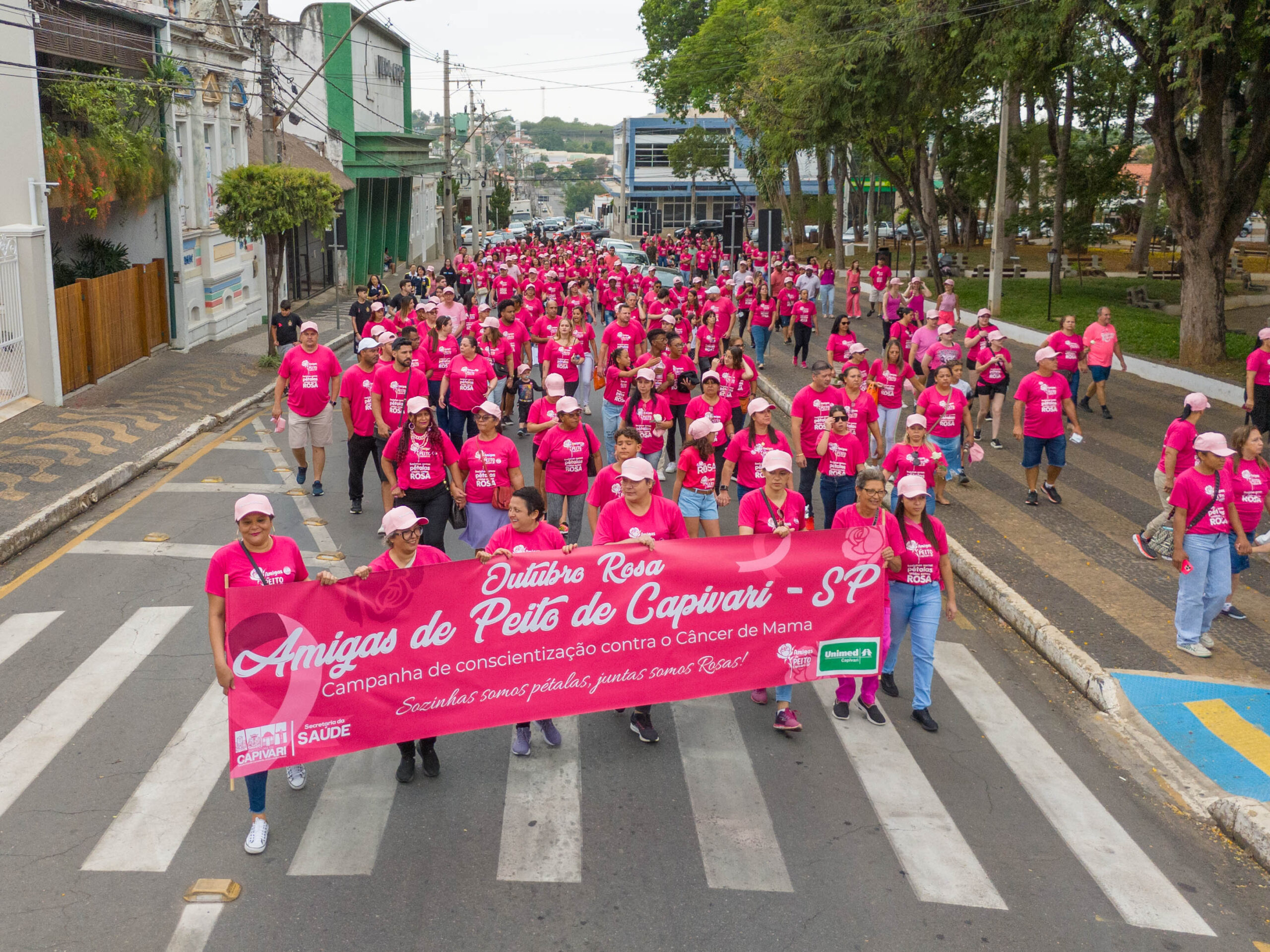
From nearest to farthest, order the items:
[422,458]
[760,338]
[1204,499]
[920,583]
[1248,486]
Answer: [920,583] < [1204,499] < [1248,486] < [422,458] < [760,338]

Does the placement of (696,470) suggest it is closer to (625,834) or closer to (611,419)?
(625,834)

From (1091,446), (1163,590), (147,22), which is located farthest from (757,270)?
(1163,590)

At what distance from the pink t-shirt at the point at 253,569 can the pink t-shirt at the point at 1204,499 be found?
6.35m

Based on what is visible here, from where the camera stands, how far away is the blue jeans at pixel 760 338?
22.8 metres

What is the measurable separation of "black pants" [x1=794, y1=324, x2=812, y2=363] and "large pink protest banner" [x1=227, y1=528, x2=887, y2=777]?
1605cm

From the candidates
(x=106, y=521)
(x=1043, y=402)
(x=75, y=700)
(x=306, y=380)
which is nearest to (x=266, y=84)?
(x=306, y=380)

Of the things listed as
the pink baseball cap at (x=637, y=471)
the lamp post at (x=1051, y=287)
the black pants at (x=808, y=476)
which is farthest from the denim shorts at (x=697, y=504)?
the lamp post at (x=1051, y=287)

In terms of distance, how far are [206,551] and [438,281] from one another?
64.6 ft

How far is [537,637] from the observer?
22.6 feet

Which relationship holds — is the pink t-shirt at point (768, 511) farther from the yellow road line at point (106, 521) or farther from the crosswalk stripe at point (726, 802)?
the yellow road line at point (106, 521)

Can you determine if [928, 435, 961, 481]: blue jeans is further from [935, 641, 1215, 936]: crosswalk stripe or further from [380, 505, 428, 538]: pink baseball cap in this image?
[380, 505, 428, 538]: pink baseball cap

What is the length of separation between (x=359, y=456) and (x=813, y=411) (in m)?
4.74

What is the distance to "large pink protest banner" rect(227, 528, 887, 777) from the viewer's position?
6.25 m

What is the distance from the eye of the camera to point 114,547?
11438mm
